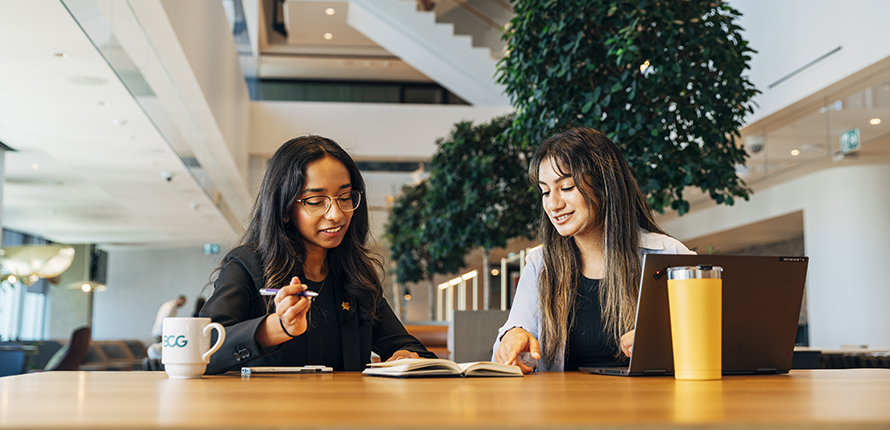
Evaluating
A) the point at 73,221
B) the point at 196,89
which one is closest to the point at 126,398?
the point at 196,89

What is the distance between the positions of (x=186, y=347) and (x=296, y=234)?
46cm

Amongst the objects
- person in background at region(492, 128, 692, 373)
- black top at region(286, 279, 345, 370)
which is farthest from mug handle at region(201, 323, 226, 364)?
person in background at region(492, 128, 692, 373)

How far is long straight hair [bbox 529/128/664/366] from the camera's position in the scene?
5.46 ft

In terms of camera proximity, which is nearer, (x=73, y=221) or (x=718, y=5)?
(x=718, y=5)

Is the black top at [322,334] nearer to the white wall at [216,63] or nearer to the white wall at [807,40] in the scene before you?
the white wall at [216,63]

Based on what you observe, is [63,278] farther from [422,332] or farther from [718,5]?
[718,5]

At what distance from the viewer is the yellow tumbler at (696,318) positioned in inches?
43.8

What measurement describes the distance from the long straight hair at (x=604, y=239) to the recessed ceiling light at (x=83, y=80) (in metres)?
3.56

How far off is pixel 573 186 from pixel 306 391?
1.02 meters

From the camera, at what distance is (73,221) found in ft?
39.2

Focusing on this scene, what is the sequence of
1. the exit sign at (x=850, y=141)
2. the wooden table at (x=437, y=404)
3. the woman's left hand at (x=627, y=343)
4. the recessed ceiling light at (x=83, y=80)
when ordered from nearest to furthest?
the wooden table at (x=437, y=404), the woman's left hand at (x=627, y=343), the recessed ceiling light at (x=83, y=80), the exit sign at (x=850, y=141)

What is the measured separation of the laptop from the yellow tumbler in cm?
5

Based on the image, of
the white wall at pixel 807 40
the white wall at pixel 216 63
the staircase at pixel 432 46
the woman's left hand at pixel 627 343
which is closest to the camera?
the woman's left hand at pixel 627 343

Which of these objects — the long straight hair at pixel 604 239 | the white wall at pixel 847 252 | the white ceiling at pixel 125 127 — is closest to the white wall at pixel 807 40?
the white ceiling at pixel 125 127
